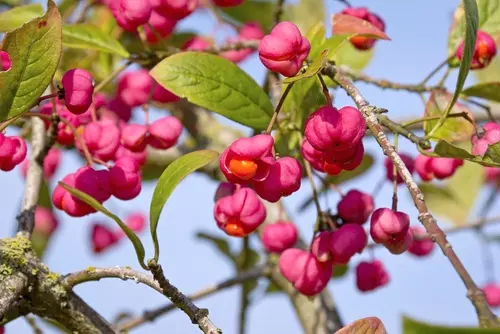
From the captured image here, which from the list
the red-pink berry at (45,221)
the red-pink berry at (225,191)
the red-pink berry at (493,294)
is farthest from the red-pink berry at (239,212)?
the red-pink berry at (493,294)

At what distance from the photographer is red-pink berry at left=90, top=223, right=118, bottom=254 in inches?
90.0

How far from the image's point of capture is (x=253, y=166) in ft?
2.90

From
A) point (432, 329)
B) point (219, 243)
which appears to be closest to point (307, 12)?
point (219, 243)

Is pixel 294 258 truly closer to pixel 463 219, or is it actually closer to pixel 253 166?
pixel 253 166

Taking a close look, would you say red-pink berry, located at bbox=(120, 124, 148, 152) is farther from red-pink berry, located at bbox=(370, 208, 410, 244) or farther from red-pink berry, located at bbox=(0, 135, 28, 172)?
red-pink berry, located at bbox=(370, 208, 410, 244)

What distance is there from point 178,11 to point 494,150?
0.59 m

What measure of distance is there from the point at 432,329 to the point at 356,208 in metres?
0.64

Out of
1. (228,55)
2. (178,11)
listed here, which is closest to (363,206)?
(178,11)

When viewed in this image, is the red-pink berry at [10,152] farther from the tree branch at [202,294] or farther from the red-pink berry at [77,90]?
the tree branch at [202,294]

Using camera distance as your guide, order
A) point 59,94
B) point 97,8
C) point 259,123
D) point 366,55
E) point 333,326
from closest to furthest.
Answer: point 59,94 → point 259,123 → point 333,326 → point 366,55 → point 97,8

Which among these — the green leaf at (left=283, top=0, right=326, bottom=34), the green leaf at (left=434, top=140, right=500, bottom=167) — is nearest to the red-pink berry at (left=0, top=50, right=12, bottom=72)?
the green leaf at (left=434, top=140, right=500, bottom=167)

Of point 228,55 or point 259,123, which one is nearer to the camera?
point 259,123

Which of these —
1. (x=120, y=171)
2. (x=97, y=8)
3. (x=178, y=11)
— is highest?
(x=97, y=8)

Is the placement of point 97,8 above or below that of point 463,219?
above
